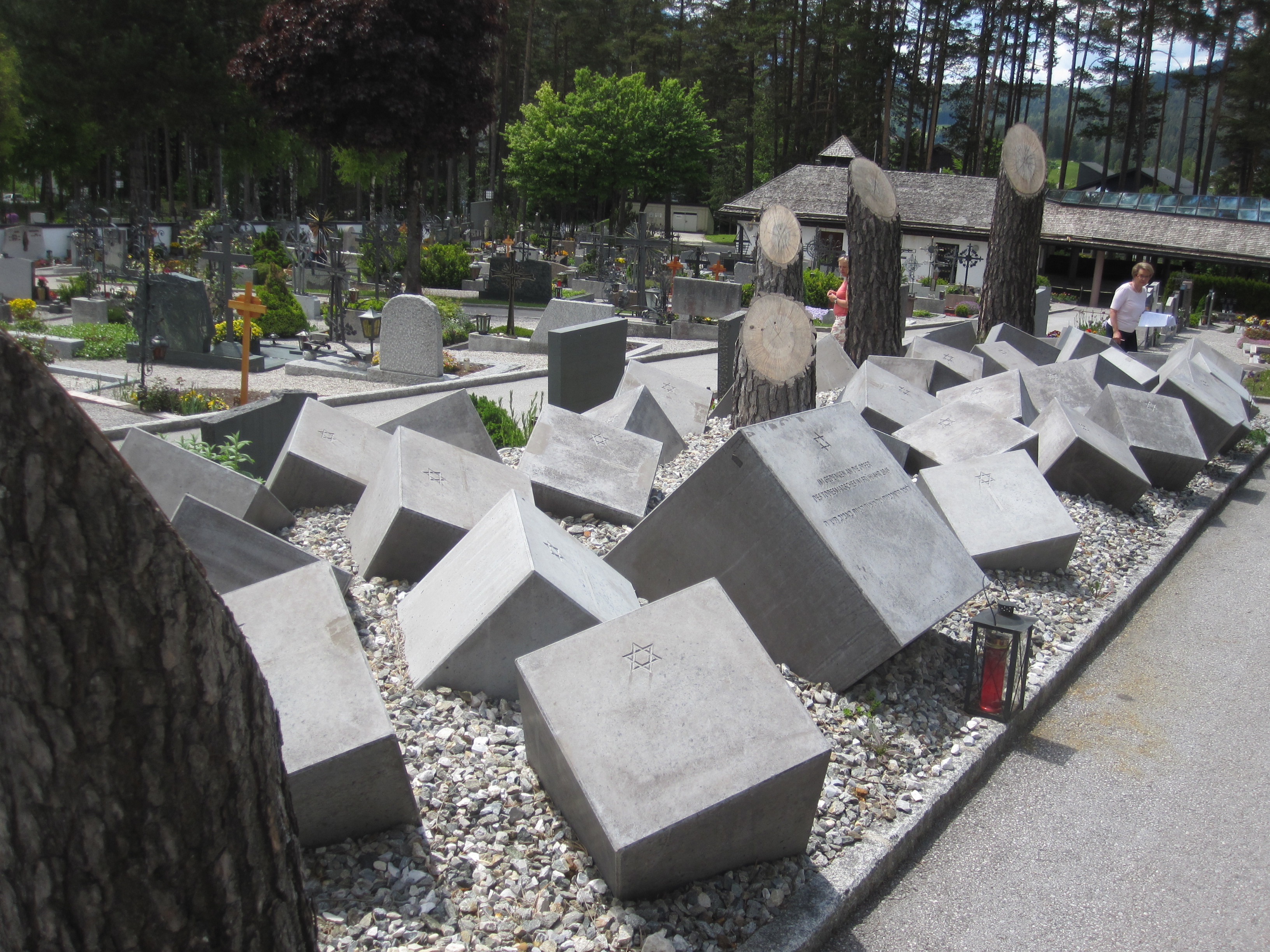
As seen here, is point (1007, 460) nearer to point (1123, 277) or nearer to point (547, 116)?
point (1123, 277)

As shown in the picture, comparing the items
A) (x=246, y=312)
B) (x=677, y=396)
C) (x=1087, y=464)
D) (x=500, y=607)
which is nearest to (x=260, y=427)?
(x=246, y=312)

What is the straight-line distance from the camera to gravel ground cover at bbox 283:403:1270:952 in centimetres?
290

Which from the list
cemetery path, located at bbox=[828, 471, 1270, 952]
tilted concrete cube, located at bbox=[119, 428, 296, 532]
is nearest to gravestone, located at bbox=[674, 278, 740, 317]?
cemetery path, located at bbox=[828, 471, 1270, 952]

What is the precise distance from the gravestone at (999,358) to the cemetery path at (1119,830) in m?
5.63

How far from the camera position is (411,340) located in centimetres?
1313

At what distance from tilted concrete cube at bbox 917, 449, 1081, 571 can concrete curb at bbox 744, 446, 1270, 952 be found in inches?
19.7

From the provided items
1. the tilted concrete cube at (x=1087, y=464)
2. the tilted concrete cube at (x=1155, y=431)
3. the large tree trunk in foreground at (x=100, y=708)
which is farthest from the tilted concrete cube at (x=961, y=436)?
the large tree trunk in foreground at (x=100, y=708)

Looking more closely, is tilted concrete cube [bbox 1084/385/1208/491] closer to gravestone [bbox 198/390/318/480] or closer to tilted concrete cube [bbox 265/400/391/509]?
tilted concrete cube [bbox 265/400/391/509]

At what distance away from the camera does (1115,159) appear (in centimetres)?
9825

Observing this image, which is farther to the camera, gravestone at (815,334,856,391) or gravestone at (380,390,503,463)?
gravestone at (815,334,856,391)

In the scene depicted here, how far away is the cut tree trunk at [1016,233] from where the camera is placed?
1320 cm

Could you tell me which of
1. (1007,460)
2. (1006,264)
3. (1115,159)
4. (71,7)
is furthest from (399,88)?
(1115,159)

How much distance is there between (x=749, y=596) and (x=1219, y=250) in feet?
96.3

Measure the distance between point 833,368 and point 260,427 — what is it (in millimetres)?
6269
